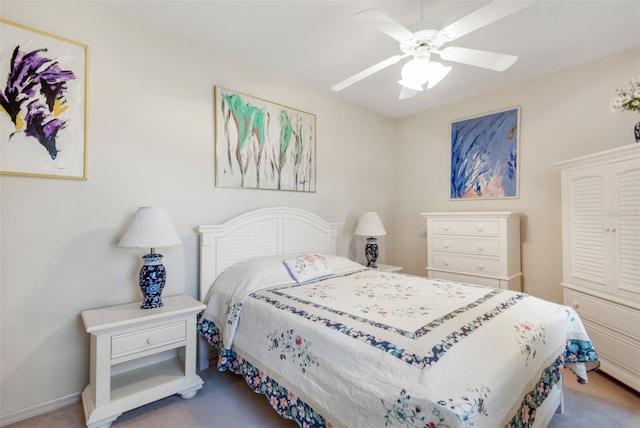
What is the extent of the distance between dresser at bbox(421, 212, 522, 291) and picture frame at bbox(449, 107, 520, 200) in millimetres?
453

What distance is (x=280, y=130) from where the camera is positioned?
A: 115 inches

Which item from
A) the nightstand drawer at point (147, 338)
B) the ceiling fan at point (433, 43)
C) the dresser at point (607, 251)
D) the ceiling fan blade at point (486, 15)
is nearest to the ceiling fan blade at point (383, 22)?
the ceiling fan at point (433, 43)

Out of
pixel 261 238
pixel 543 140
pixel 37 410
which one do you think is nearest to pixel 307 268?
pixel 261 238

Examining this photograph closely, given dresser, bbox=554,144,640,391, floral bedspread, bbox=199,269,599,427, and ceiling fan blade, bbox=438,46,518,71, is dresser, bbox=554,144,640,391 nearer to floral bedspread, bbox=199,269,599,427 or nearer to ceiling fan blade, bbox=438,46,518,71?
floral bedspread, bbox=199,269,599,427

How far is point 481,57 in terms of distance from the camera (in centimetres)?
171

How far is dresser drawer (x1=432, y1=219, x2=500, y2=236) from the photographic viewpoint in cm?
290

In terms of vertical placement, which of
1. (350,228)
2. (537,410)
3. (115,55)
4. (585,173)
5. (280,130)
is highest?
(115,55)

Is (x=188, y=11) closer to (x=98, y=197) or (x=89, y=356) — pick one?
(x=98, y=197)

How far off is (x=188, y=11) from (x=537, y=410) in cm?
316

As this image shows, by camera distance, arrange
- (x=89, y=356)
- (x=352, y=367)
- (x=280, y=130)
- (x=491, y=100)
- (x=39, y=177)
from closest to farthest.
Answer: (x=352, y=367) → (x=39, y=177) → (x=89, y=356) → (x=280, y=130) → (x=491, y=100)

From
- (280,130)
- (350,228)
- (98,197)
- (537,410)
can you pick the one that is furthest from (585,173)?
(98,197)

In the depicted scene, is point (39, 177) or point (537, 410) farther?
point (39, 177)

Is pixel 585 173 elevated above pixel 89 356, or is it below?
above

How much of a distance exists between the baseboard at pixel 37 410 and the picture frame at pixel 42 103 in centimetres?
138
